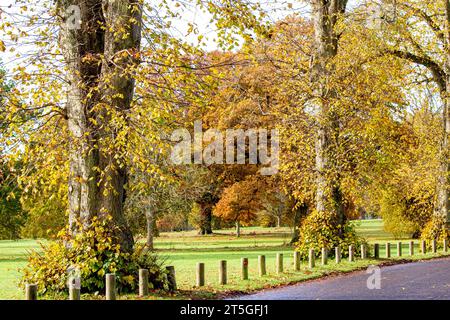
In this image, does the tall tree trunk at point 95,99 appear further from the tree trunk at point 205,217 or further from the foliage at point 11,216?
the tree trunk at point 205,217

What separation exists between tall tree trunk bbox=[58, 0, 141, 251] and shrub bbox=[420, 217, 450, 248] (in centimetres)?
2001

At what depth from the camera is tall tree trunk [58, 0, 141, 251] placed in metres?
15.1

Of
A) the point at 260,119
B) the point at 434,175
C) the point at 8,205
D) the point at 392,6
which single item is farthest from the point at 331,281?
the point at 8,205

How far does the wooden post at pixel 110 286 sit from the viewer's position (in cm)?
1374

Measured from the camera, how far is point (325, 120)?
83.0 ft

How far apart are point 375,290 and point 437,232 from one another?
56.0 feet

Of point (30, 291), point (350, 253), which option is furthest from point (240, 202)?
point (30, 291)

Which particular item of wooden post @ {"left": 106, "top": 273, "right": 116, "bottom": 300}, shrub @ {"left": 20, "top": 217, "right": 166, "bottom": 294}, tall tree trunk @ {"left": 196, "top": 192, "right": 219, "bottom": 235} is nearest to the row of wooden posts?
wooden post @ {"left": 106, "top": 273, "right": 116, "bottom": 300}

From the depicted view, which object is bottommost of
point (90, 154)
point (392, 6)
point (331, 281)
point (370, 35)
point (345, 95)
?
point (331, 281)

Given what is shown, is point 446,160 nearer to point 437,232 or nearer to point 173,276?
point 437,232

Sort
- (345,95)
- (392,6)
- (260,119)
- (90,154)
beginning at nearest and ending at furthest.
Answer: (90,154), (345,95), (392,6), (260,119)
